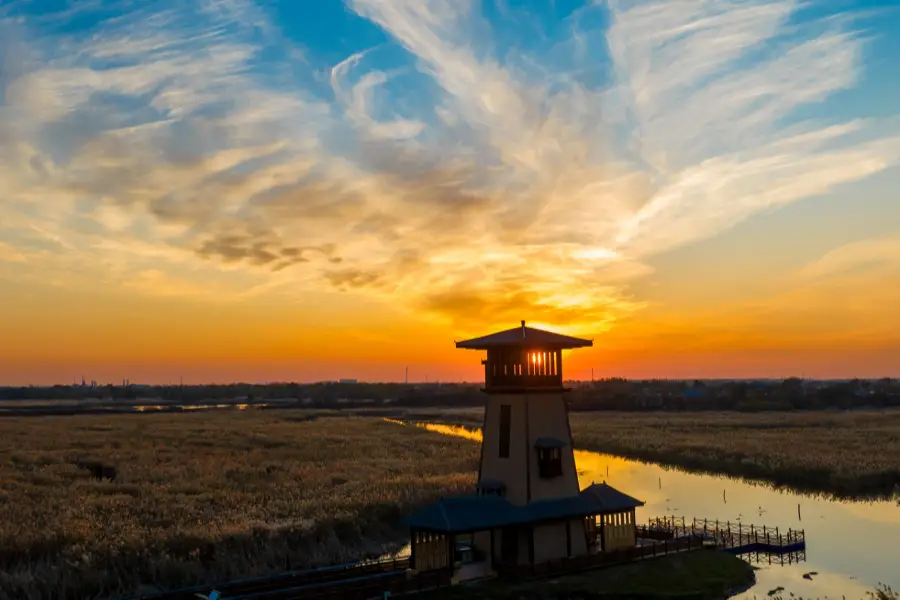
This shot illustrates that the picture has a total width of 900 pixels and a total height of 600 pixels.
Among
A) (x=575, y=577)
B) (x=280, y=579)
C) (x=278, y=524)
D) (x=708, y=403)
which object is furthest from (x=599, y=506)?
(x=708, y=403)

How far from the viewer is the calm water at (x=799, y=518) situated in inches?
1252

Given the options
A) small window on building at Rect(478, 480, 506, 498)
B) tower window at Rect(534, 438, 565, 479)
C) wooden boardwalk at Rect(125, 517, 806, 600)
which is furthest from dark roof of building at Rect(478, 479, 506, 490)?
wooden boardwalk at Rect(125, 517, 806, 600)

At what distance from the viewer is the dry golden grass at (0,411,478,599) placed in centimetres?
3138

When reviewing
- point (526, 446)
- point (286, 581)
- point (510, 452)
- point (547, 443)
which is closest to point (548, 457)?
point (547, 443)

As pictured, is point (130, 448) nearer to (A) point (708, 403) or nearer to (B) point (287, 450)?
(B) point (287, 450)

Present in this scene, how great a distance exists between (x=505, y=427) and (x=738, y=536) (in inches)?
569

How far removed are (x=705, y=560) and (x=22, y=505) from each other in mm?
33420

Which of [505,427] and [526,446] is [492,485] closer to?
[526,446]

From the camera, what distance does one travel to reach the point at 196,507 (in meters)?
42.7

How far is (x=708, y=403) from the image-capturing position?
537 feet

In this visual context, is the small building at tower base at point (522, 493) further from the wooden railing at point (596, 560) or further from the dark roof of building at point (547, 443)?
the wooden railing at point (596, 560)

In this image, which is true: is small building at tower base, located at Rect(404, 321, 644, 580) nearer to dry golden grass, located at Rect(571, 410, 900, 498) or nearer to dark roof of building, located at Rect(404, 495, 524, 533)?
dark roof of building, located at Rect(404, 495, 524, 533)

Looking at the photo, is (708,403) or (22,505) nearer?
(22,505)

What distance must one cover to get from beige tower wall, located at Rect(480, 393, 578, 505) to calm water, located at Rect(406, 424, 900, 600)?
7.87 meters
